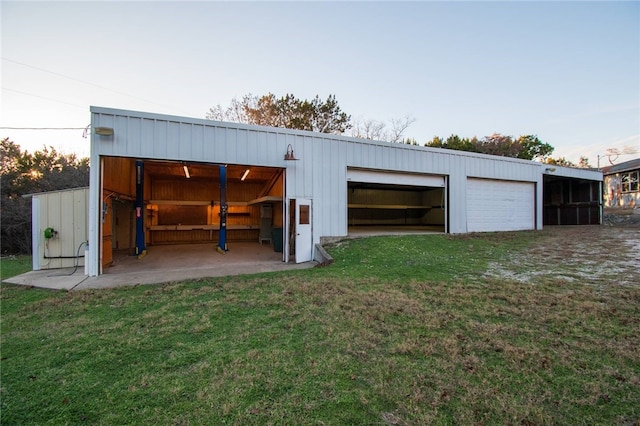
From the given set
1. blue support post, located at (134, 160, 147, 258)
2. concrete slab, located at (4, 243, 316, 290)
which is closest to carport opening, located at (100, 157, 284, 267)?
blue support post, located at (134, 160, 147, 258)

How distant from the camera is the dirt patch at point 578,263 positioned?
205 inches

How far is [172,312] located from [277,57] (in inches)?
412

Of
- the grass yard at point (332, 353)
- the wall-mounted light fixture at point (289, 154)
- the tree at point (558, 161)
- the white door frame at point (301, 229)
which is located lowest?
the grass yard at point (332, 353)

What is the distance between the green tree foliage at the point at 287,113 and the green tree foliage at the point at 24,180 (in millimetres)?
10273

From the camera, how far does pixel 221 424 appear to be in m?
1.76

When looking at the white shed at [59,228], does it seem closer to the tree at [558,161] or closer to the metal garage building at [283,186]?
the metal garage building at [283,186]

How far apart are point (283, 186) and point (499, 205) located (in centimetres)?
1004

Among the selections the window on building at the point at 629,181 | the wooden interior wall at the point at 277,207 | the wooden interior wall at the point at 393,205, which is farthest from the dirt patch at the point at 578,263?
the window on building at the point at 629,181

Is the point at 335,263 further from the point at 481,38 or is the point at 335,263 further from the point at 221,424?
the point at 481,38

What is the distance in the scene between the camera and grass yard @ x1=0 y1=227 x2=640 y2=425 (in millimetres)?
1891

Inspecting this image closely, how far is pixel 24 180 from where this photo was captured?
1784 cm

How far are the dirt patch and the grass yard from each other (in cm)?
14

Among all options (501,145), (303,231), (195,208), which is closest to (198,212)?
(195,208)

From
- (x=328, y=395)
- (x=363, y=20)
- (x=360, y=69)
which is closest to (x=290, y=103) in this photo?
(x=360, y=69)
